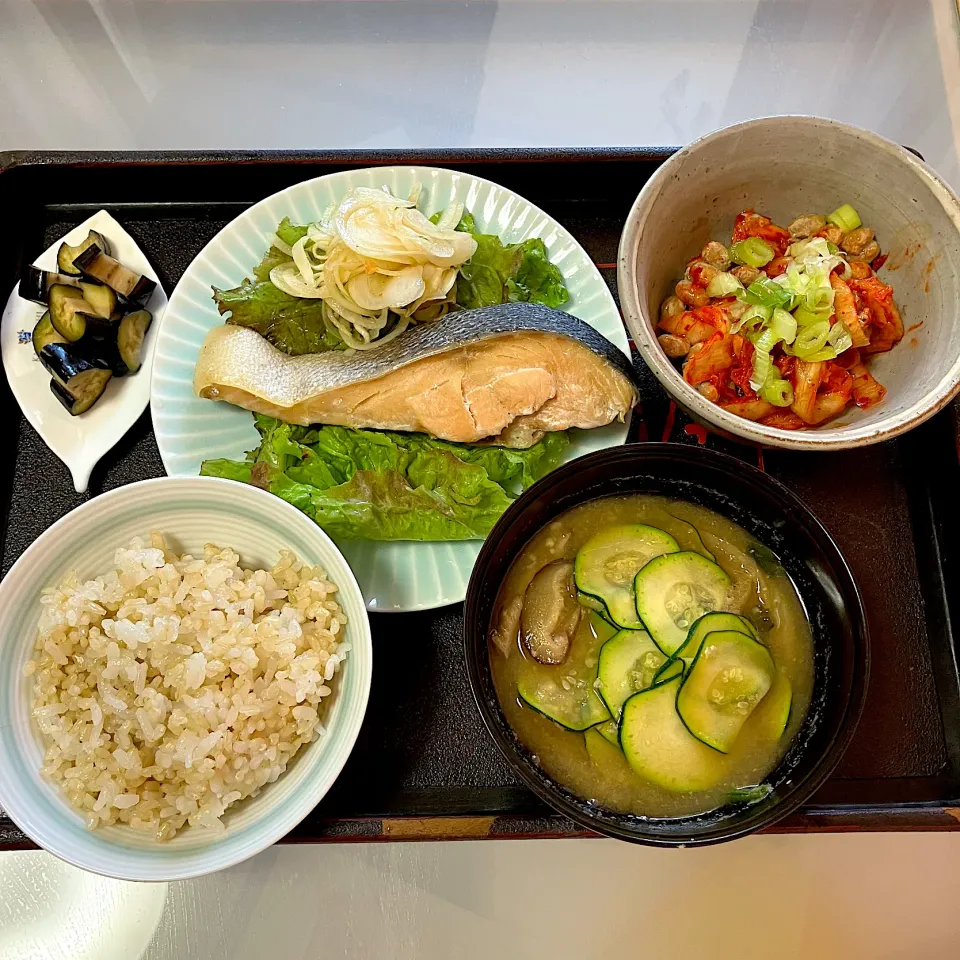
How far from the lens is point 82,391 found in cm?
190

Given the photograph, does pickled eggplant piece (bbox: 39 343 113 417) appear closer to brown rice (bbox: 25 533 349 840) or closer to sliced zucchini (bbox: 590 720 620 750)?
brown rice (bbox: 25 533 349 840)

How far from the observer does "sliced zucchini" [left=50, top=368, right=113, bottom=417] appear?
6.20ft

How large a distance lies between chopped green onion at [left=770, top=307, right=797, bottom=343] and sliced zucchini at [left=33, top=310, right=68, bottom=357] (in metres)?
1.75

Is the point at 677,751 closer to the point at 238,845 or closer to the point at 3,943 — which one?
the point at 238,845

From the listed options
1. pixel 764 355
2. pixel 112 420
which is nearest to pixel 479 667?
pixel 764 355

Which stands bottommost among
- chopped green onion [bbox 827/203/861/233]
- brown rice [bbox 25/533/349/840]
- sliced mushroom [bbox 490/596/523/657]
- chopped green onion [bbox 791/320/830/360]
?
brown rice [bbox 25/533/349/840]

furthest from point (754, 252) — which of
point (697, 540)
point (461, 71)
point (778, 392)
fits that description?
point (461, 71)

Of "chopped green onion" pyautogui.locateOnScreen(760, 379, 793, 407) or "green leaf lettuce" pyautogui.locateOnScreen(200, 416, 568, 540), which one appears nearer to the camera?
"chopped green onion" pyautogui.locateOnScreen(760, 379, 793, 407)

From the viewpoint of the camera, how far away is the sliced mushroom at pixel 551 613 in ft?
5.04

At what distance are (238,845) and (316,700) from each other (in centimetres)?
29

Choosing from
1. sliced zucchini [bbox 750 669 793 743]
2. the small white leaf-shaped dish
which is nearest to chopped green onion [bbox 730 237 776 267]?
sliced zucchini [bbox 750 669 793 743]

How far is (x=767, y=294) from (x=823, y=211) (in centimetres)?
34

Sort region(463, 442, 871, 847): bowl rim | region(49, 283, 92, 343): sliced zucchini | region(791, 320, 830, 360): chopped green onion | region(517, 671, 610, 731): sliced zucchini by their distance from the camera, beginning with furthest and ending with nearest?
region(49, 283, 92, 343): sliced zucchini < region(791, 320, 830, 360): chopped green onion < region(517, 671, 610, 731): sliced zucchini < region(463, 442, 871, 847): bowl rim

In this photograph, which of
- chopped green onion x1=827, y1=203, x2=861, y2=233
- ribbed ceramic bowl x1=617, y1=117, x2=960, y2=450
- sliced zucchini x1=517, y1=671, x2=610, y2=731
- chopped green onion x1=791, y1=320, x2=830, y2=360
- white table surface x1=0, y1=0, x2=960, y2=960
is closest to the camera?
sliced zucchini x1=517, y1=671, x2=610, y2=731
